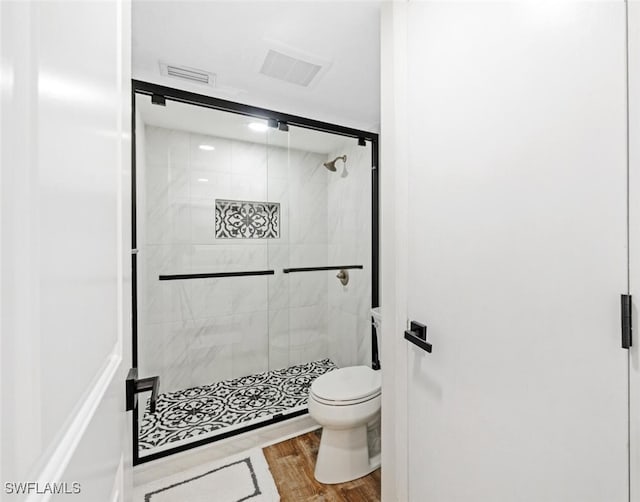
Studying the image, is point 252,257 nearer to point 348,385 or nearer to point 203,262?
point 203,262

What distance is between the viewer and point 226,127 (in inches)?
→ 92.9

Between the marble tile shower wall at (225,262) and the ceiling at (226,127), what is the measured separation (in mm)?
59

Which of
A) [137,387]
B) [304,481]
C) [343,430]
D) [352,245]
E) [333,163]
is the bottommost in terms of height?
[304,481]

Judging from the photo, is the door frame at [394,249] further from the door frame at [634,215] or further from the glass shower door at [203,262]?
the glass shower door at [203,262]

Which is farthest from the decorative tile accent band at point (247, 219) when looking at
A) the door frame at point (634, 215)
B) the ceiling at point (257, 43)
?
the door frame at point (634, 215)

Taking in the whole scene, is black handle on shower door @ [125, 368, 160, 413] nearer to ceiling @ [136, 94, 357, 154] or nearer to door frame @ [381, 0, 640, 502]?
door frame @ [381, 0, 640, 502]

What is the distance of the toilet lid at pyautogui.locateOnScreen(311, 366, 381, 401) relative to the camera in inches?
67.1

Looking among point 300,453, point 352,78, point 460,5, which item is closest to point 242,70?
point 352,78

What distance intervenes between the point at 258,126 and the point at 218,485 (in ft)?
7.64

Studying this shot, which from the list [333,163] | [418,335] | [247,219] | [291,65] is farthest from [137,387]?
[333,163]

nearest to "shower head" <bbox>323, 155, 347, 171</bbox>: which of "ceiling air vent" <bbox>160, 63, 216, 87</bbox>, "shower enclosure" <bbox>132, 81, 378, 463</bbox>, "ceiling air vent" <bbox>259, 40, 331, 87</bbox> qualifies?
"shower enclosure" <bbox>132, 81, 378, 463</bbox>

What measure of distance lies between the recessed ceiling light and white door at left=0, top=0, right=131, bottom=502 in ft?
6.09

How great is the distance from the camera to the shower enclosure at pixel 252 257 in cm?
230

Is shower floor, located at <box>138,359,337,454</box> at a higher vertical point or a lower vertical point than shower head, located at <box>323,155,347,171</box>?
lower
